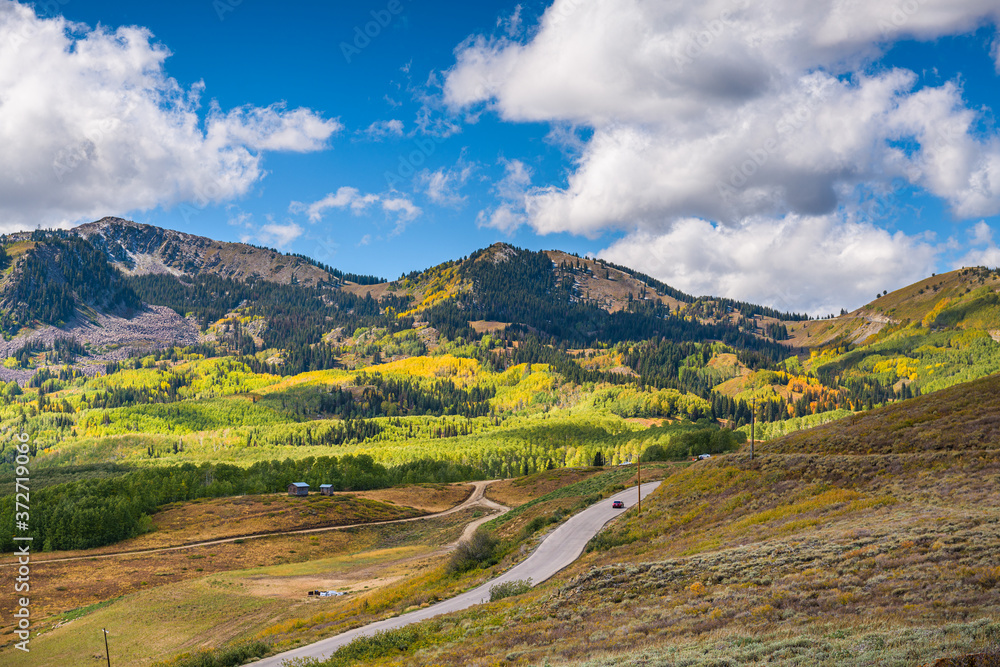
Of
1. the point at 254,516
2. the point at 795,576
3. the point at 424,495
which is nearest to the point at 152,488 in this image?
the point at 254,516

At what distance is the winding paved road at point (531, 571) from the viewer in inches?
1471

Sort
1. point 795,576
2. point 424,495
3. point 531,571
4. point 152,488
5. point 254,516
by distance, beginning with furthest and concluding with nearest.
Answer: point 424,495, point 152,488, point 254,516, point 531,571, point 795,576

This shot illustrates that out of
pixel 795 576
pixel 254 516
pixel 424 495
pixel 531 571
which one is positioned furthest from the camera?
pixel 424 495

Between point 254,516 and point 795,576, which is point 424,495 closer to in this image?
point 254,516

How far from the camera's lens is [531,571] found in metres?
49.5

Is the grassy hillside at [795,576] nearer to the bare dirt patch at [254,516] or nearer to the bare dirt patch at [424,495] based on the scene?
the bare dirt patch at [254,516]

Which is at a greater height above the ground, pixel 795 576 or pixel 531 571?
pixel 795 576

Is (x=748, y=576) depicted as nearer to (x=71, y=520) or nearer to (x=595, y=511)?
(x=595, y=511)

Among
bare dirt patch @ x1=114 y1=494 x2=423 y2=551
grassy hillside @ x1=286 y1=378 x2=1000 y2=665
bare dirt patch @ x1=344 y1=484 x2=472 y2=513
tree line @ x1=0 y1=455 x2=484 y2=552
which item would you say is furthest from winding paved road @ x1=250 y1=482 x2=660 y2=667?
tree line @ x1=0 y1=455 x2=484 y2=552

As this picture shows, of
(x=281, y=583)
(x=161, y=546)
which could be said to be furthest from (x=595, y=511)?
(x=161, y=546)

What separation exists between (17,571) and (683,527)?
90.1 metres

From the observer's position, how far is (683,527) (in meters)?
49.2

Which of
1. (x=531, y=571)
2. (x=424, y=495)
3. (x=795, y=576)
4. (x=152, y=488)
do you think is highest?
(x=795, y=576)

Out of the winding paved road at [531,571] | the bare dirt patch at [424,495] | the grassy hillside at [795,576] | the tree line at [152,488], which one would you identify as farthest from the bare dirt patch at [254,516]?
the grassy hillside at [795,576]
